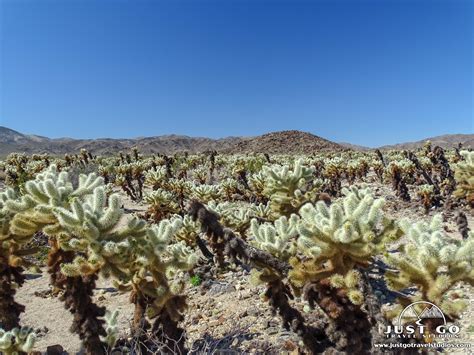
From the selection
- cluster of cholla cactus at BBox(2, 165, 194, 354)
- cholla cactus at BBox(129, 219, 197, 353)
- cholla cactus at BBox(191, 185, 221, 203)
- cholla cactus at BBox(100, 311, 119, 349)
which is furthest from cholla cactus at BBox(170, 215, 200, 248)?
cholla cactus at BBox(129, 219, 197, 353)

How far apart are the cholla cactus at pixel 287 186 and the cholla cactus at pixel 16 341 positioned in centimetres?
386

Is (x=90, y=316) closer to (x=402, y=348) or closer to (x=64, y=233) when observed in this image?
(x=64, y=233)

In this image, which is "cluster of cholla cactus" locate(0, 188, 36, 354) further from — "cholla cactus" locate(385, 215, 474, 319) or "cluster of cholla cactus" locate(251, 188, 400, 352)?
"cholla cactus" locate(385, 215, 474, 319)

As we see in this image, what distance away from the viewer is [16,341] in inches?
160

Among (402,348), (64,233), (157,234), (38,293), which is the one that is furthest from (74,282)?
(38,293)

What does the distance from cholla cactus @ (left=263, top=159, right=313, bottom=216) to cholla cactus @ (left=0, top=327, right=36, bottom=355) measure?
3.86 metres

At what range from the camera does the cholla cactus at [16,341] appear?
13.0 feet

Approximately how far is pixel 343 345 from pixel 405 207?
11755 millimetres

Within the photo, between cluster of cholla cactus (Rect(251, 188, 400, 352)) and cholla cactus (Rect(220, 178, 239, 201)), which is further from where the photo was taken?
cholla cactus (Rect(220, 178, 239, 201))

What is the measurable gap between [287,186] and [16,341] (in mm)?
4190

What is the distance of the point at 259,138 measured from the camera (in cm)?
6462

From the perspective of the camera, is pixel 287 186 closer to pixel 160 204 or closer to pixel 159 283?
pixel 159 283

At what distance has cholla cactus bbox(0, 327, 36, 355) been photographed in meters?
3.96

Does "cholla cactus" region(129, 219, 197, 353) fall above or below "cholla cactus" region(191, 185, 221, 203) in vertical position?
below
